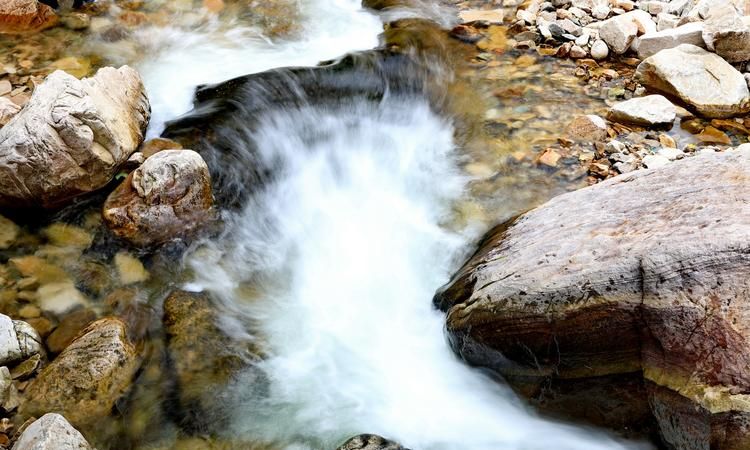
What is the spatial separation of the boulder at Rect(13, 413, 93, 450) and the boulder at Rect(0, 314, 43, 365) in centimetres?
56

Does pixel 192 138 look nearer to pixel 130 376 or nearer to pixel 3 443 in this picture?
pixel 130 376

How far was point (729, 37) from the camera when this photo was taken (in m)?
5.45

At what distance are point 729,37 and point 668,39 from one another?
1.84ft

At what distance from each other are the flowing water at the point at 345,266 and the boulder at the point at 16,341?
3.52 feet

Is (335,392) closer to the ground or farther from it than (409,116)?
closer to the ground

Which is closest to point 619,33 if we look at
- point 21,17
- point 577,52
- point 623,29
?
point 623,29

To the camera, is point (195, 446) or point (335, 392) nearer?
point (195, 446)

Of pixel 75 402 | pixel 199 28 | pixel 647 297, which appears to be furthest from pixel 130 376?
pixel 199 28

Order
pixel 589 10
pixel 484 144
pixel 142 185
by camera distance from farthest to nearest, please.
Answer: pixel 589 10 → pixel 484 144 → pixel 142 185

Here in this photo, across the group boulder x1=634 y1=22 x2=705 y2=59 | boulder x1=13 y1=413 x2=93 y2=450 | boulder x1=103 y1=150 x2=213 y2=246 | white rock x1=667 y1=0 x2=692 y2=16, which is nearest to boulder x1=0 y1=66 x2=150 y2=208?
boulder x1=103 y1=150 x2=213 y2=246

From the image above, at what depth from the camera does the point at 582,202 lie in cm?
357

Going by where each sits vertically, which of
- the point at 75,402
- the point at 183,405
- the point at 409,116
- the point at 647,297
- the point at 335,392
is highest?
the point at 647,297

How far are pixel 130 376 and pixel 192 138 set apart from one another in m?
2.23

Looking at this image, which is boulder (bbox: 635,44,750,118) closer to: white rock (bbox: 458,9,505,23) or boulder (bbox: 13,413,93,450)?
white rock (bbox: 458,9,505,23)
